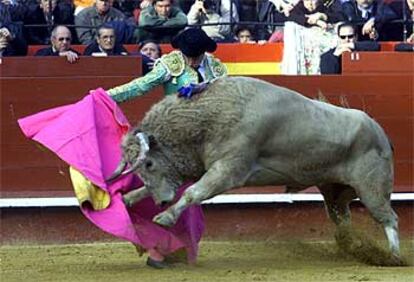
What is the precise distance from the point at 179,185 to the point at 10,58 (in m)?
2.16

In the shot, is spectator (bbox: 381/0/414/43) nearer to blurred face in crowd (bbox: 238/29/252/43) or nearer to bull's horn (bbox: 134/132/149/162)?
blurred face in crowd (bbox: 238/29/252/43)

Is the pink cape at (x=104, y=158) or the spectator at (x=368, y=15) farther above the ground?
the spectator at (x=368, y=15)

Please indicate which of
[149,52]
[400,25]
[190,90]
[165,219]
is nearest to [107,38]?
[149,52]

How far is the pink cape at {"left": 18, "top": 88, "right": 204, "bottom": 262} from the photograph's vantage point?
18.5 ft

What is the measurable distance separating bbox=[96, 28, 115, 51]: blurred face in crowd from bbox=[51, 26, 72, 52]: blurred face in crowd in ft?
0.73

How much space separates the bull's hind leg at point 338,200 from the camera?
629cm

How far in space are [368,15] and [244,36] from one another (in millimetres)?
1003

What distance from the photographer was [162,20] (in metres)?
8.07

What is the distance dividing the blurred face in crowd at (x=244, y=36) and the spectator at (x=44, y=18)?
125 cm

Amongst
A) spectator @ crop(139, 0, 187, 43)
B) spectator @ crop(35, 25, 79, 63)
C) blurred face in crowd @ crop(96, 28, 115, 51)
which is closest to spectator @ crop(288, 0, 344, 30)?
spectator @ crop(139, 0, 187, 43)

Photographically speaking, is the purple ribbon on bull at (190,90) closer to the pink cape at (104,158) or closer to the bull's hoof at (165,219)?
the pink cape at (104,158)

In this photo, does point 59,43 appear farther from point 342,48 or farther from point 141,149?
point 141,149

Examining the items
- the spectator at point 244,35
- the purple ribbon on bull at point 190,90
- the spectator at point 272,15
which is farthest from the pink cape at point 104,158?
the spectator at point 272,15

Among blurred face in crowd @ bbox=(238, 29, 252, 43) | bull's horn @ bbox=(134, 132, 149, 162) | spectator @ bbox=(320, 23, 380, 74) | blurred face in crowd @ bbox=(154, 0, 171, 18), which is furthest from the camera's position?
blurred face in crowd @ bbox=(238, 29, 252, 43)
